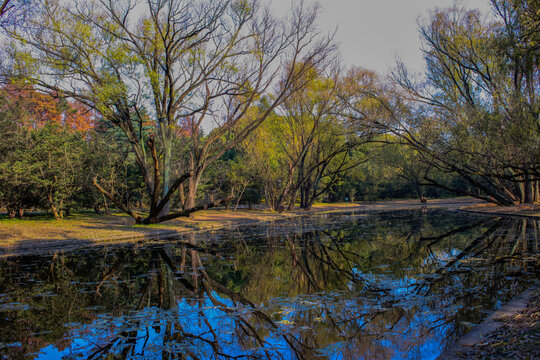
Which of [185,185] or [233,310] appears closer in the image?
[233,310]

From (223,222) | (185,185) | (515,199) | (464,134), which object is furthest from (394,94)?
(185,185)

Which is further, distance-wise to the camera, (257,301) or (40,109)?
(40,109)

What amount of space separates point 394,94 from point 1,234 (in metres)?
25.7

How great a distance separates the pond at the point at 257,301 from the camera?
409cm

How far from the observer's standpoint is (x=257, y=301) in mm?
5828

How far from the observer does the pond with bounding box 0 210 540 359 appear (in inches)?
161

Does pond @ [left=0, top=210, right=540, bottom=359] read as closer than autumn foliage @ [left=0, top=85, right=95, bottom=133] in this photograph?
Yes

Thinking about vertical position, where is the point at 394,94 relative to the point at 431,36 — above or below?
below

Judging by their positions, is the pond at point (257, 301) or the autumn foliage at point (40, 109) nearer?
the pond at point (257, 301)

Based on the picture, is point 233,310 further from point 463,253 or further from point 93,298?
point 463,253

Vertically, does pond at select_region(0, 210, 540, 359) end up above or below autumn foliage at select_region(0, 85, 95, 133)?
below

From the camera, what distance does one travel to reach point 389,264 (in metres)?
8.66

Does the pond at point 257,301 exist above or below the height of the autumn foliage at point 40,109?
below

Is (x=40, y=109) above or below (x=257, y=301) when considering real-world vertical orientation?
above
